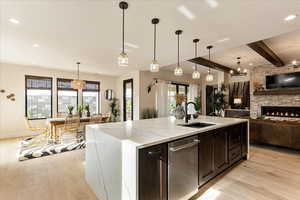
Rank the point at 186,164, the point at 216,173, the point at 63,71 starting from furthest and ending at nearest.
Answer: the point at 63,71 < the point at 216,173 < the point at 186,164

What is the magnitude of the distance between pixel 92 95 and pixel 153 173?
20.8 feet

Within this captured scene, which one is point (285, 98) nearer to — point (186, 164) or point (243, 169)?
point (243, 169)

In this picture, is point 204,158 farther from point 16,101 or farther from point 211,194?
point 16,101

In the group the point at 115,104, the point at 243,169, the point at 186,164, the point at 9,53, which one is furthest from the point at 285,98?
the point at 9,53

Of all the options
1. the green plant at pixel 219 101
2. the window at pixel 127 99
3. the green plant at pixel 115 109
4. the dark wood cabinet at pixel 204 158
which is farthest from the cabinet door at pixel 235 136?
the green plant at pixel 115 109

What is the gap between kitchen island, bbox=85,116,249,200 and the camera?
138 centimetres

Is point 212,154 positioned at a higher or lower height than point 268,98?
lower

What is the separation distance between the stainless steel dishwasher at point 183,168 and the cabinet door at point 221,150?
0.58m

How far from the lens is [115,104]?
7.48 metres

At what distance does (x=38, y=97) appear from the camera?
565cm

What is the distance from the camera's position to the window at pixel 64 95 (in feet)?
19.9

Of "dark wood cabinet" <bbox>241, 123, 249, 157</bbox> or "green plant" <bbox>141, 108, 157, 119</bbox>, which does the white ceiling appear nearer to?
"dark wood cabinet" <bbox>241, 123, 249, 157</bbox>

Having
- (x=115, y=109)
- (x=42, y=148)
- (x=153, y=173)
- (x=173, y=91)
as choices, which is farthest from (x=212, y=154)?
(x=115, y=109)

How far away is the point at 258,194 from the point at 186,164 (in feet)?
3.89
